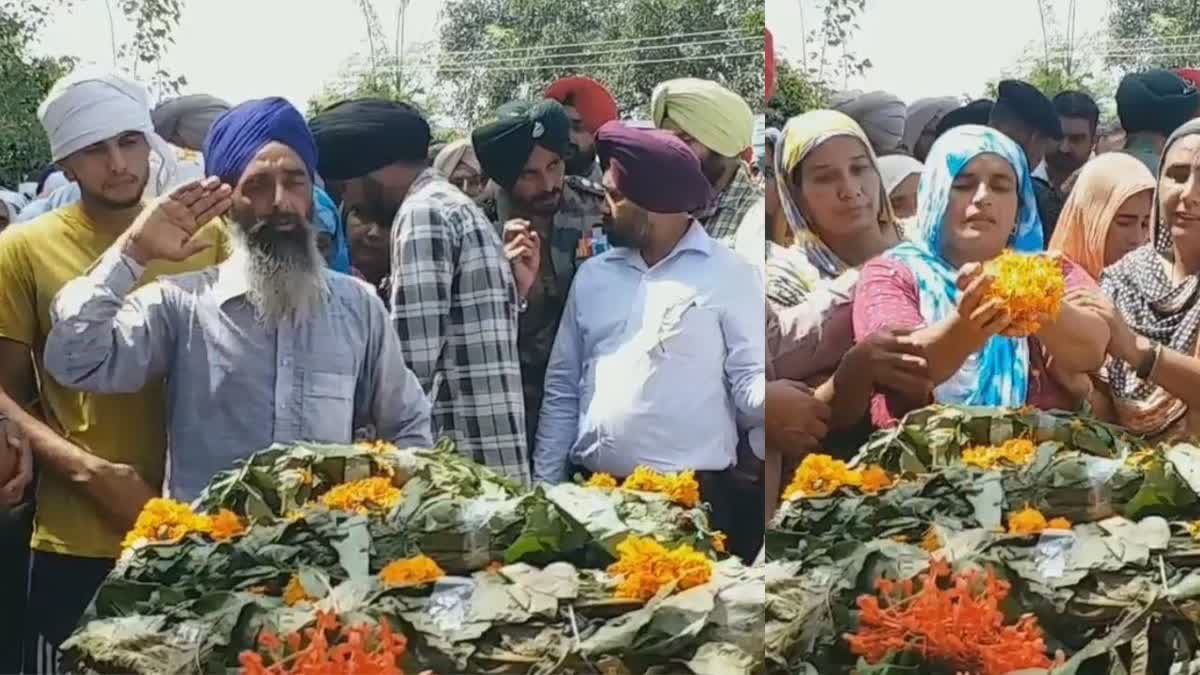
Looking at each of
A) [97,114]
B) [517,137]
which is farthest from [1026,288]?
[97,114]

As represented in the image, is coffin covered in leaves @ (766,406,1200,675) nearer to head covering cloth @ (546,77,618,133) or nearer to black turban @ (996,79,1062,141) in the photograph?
black turban @ (996,79,1062,141)

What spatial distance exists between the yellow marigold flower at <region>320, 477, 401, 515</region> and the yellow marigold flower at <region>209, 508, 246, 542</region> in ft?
0.44

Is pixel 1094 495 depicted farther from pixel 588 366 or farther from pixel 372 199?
pixel 372 199

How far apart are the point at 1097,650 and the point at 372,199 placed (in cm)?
126

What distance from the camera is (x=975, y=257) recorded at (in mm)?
2592

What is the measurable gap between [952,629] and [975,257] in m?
0.74

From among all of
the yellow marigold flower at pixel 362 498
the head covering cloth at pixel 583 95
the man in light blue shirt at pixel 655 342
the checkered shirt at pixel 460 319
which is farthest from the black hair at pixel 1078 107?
the yellow marigold flower at pixel 362 498

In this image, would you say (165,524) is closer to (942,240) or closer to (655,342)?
(655,342)

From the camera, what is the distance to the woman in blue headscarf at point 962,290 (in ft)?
8.49

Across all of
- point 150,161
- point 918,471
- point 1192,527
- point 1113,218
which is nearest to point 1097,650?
point 1192,527

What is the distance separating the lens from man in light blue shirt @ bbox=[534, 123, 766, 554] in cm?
253

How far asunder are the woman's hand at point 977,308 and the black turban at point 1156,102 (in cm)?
41

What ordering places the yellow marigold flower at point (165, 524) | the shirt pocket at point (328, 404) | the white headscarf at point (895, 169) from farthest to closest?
the white headscarf at point (895, 169) → the shirt pocket at point (328, 404) → the yellow marigold flower at point (165, 524)

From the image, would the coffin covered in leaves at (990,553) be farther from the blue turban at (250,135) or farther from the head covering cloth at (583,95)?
the blue turban at (250,135)
